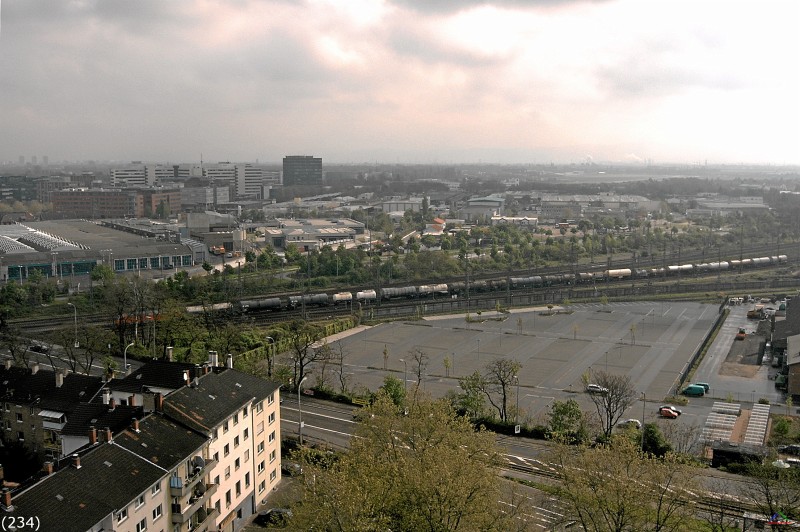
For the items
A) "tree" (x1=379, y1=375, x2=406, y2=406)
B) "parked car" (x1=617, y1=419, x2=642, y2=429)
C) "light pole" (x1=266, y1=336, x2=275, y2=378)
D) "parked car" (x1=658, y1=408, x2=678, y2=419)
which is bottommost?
"parked car" (x1=658, y1=408, x2=678, y2=419)

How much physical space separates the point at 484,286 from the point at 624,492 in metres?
18.9

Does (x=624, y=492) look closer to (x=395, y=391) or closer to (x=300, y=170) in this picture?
(x=395, y=391)

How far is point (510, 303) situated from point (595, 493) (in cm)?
1705

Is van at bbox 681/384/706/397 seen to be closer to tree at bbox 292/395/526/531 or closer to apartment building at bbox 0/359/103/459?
tree at bbox 292/395/526/531

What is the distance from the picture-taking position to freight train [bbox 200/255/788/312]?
22.1m

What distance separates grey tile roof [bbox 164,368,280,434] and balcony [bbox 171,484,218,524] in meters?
0.64

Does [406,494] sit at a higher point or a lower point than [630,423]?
higher

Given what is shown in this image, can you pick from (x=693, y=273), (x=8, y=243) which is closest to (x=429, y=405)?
(x=693, y=273)

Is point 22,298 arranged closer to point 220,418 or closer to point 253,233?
point 220,418

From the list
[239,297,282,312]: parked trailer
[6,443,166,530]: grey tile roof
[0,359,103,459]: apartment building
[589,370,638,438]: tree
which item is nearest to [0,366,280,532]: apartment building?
[6,443,166,530]: grey tile roof

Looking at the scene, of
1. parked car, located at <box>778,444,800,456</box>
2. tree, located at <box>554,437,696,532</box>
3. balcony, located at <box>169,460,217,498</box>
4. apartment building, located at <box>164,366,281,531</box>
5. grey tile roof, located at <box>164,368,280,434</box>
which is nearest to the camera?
tree, located at <box>554,437,696,532</box>

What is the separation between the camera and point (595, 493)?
681 centimetres

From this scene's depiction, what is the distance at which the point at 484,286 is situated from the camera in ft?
84.1

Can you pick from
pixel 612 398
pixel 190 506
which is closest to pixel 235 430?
pixel 190 506
